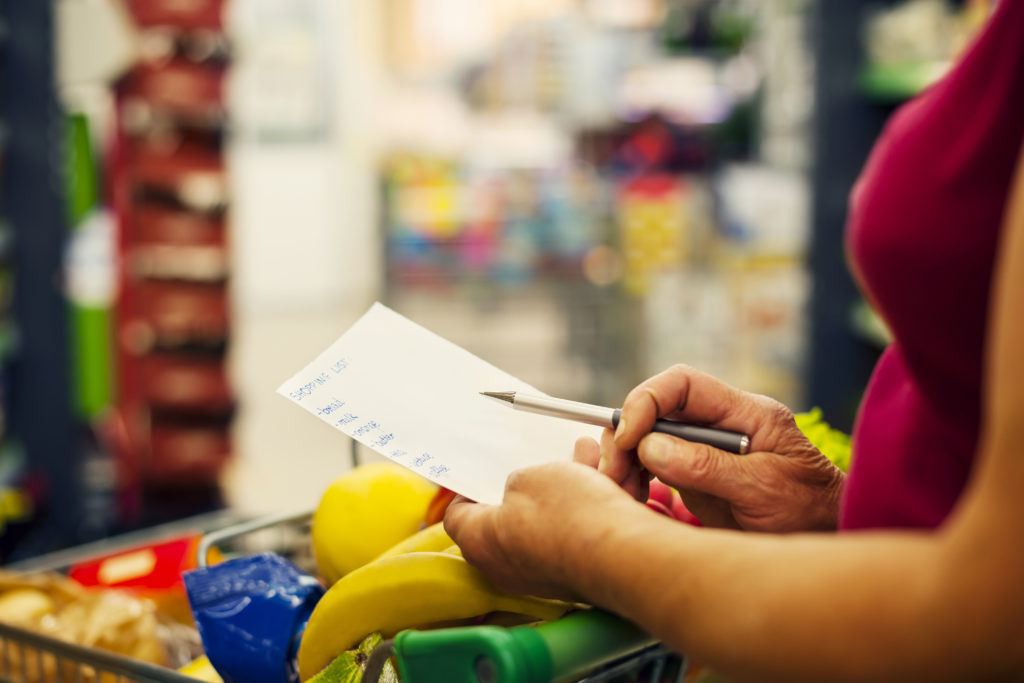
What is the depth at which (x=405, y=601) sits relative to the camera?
95cm

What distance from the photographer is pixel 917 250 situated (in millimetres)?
681

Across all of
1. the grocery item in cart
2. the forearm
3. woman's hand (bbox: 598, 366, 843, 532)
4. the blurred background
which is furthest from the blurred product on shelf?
the forearm

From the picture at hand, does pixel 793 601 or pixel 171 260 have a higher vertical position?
pixel 793 601

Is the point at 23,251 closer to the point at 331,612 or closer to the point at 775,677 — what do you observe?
the point at 331,612

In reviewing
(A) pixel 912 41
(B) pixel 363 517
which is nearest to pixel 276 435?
A: (A) pixel 912 41

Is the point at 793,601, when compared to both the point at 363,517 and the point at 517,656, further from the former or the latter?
the point at 363,517

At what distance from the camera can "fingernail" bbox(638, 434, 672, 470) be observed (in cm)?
91

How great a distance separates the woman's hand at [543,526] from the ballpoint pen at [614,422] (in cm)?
11

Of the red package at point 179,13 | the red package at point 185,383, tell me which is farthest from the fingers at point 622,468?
the red package at point 179,13

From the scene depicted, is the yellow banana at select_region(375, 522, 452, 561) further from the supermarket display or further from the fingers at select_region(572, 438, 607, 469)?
the supermarket display

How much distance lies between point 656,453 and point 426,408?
0.23 m

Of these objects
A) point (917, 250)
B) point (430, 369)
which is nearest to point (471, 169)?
point (430, 369)

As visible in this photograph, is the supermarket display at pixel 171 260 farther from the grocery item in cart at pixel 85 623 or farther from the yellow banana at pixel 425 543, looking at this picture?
the yellow banana at pixel 425 543

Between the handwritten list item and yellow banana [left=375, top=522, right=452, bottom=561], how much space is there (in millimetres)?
97
